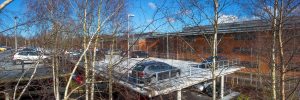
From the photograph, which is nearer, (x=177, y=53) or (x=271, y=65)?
(x=271, y=65)

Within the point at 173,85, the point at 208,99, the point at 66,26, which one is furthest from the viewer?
the point at 208,99

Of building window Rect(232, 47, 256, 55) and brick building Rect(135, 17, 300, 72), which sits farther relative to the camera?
building window Rect(232, 47, 256, 55)

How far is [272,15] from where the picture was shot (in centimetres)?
1045

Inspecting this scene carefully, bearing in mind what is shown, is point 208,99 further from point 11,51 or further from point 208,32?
point 11,51

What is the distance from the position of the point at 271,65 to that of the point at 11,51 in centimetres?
1039

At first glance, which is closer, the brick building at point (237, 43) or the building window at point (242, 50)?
the brick building at point (237, 43)

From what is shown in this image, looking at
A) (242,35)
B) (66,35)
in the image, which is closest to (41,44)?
(66,35)

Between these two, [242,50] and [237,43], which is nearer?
[242,50]

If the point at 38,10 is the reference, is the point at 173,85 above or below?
below

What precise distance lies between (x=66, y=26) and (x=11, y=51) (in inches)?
59.8

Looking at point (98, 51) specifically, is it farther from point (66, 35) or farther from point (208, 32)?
point (208, 32)

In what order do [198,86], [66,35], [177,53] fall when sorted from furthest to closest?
[177,53] → [198,86] → [66,35]

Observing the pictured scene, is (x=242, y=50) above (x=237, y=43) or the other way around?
the other way around

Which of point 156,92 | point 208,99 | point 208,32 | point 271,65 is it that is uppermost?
point 208,32
